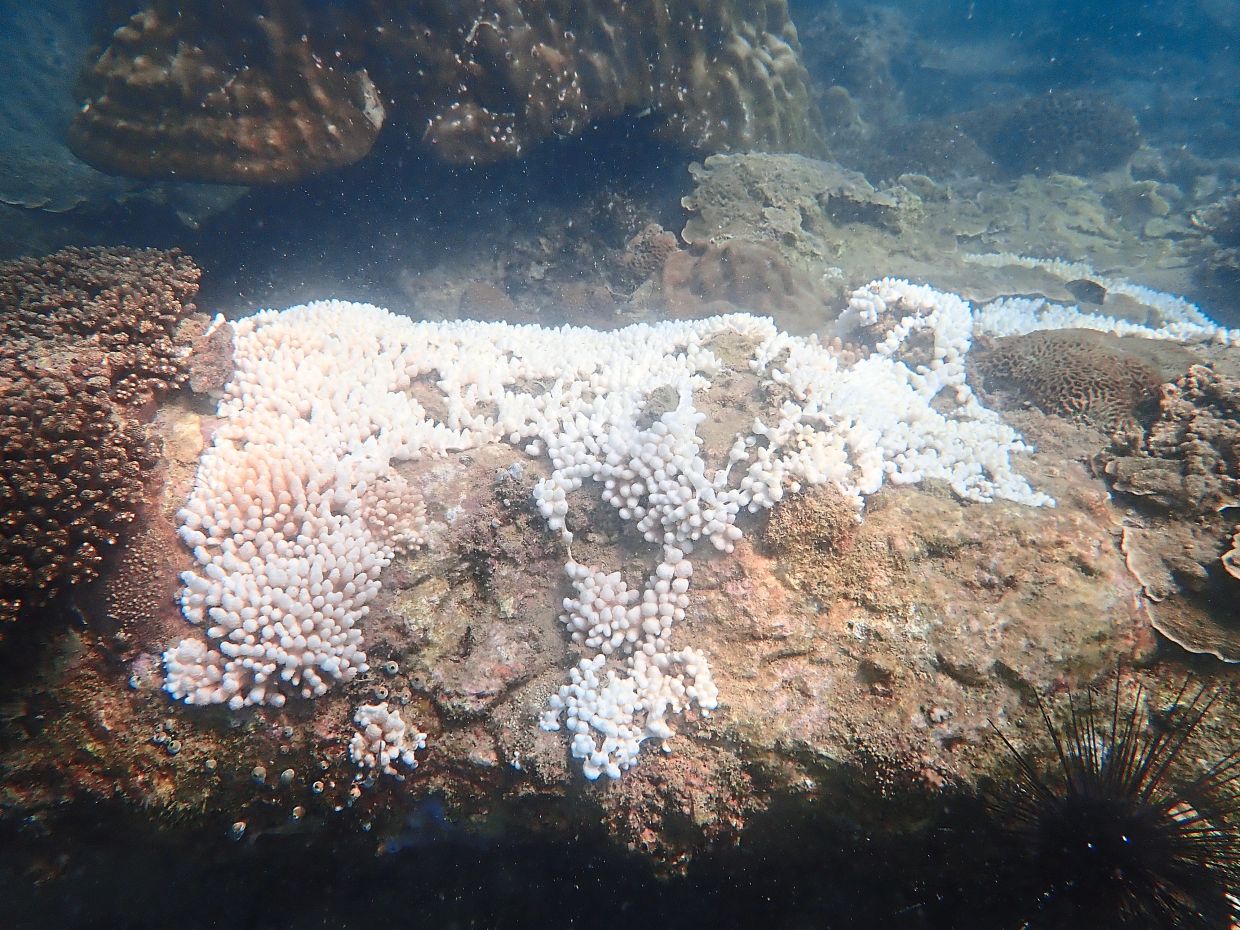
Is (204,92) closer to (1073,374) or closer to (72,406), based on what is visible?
(72,406)

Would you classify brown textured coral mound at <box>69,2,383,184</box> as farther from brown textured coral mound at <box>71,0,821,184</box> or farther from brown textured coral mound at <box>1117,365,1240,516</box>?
brown textured coral mound at <box>1117,365,1240,516</box>

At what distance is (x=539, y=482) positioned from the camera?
363cm

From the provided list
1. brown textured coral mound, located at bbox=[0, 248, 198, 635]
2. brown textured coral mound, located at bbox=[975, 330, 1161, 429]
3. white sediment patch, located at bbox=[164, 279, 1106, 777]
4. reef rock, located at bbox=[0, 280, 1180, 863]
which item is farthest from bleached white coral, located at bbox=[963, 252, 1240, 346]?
brown textured coral mound, located at bbox=[0, 248, 198, 635]

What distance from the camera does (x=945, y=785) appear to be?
2934 mm

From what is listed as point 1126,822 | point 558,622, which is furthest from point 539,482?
point 1126,822

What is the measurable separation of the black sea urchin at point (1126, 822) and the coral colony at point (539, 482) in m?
1.38

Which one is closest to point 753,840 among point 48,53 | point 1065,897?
point 1065,897

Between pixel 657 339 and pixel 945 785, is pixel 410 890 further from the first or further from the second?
pixel 657 339

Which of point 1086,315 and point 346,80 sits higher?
point 346,80

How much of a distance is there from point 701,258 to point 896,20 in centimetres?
2626

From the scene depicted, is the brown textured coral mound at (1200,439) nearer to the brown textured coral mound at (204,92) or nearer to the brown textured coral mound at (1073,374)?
the brown textured coral mound at (1073,374)

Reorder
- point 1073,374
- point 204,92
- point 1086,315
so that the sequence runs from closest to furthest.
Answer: point 1073,374 → point 204,92 → point 1086,315

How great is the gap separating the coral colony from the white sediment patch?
1 centimetres

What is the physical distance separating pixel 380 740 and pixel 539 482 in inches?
69.5
